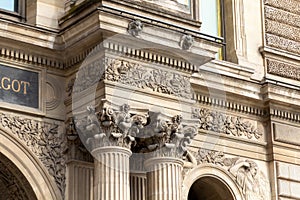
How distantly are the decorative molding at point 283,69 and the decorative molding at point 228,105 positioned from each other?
117 centimetres

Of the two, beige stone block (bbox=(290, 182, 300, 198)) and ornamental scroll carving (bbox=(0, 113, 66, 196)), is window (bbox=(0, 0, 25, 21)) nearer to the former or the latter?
ornamental scroll carving (bbox=(0, 113, 66, 196))

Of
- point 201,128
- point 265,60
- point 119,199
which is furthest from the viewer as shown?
point 265,60

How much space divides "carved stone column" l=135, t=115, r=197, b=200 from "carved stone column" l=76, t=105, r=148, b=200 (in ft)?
1.83

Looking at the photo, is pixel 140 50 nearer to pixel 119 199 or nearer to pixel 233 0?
pixel 119 199

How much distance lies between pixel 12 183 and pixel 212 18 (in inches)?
245

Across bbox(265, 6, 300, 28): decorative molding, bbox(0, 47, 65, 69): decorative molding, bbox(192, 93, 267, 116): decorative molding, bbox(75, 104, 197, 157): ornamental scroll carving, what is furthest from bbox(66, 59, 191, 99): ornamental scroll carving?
bbox(265, 6, 300, 28): decorative molding

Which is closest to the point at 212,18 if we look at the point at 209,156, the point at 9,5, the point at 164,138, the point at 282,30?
the point at 282,30

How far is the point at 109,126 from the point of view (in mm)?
18266

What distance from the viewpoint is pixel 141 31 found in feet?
61.1

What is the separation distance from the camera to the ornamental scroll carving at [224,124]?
20.8 metres

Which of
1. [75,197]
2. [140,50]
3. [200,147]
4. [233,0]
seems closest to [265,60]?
[233,0]

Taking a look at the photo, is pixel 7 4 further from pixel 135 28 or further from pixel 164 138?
pixel 164 138

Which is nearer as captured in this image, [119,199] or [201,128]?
[119,199]

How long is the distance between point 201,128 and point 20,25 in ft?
13.9
